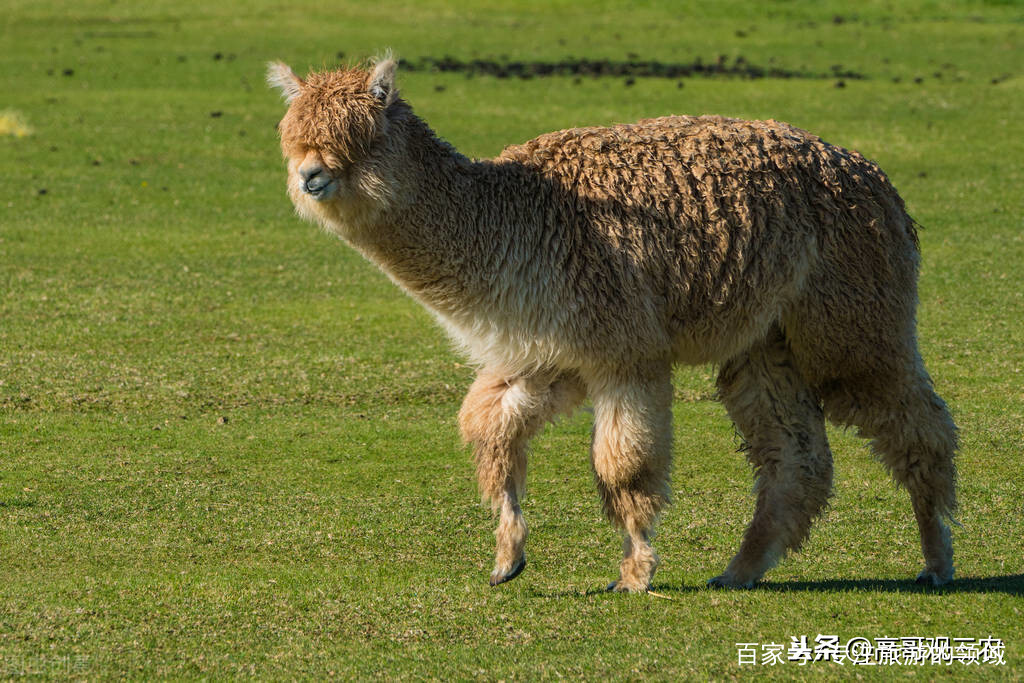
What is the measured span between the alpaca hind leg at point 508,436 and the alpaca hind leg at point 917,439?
1374 mm

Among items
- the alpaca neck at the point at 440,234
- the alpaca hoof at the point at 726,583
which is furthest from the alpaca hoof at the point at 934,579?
the alpaca neck at the point at 440,234

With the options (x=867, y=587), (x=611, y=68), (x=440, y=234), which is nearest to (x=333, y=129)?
(x=440, y=234)

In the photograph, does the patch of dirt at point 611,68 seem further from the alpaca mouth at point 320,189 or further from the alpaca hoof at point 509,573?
the alpaca mouth at point 320,189

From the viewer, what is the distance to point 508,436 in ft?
20.7

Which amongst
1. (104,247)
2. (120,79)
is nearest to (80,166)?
(104,247)

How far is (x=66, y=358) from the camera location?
35.4 feet

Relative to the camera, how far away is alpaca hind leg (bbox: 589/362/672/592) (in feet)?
20.4

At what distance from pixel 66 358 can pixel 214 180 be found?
8038 mm

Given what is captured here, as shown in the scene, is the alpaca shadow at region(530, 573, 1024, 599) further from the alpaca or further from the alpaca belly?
the alpaca belly

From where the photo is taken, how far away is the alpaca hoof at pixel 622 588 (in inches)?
250

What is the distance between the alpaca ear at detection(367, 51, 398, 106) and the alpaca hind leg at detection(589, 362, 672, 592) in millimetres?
1580

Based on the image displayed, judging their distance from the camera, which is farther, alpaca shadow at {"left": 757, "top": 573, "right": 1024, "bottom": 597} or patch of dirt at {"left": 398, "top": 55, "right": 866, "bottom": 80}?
patch of dirt at {"left": 398, "top": 55, "right": 866, "bottom": 80}

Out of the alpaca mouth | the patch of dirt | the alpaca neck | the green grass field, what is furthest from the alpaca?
the patch of dirt

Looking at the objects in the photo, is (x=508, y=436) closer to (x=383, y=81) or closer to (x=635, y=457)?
(x=635, y=457)
